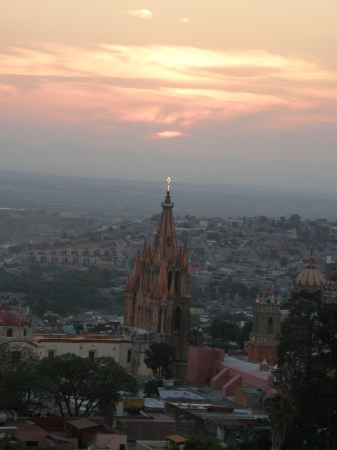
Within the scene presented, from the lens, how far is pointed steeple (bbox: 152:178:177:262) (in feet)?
212

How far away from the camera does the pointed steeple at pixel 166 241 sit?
64625 millimetres

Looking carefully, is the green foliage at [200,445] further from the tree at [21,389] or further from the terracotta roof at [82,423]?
the tree at [21,389]

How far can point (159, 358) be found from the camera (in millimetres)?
61031

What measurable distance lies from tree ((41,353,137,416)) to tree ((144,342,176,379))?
40.1 feet

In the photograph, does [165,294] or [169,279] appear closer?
[165,294]

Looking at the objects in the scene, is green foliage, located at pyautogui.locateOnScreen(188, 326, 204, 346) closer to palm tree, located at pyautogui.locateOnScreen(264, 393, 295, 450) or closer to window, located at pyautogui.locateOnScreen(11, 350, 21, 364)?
window, located at pyautogui.locateOnScreen(11, 350, 21, 364)

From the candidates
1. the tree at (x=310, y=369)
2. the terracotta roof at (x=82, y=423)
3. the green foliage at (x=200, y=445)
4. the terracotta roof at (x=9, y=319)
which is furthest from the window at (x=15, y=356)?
the green foliage at (x=200, y=445)

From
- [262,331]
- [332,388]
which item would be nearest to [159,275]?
[262,331]

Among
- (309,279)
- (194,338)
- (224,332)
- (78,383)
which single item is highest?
(309,279)

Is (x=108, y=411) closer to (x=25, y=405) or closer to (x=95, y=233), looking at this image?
(x=25, y=405)

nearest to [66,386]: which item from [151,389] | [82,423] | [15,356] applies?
[82,423]

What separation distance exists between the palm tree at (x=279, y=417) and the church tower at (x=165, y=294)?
23.4 m

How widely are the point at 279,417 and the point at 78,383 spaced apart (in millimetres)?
9687

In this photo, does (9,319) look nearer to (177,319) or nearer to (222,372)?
(177,319)
